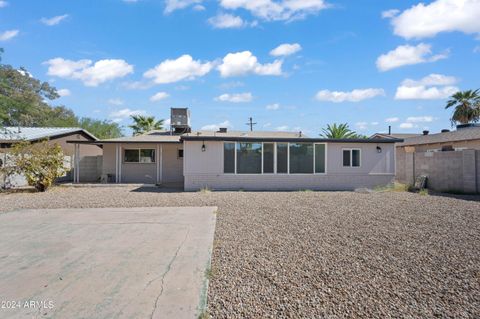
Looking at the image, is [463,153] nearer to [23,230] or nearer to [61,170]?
[23,230]

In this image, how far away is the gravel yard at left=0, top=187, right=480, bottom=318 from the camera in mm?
3438

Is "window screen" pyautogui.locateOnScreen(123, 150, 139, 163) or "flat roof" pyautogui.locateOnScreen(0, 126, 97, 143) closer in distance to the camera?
"flat roof" pyautogui.locateOnScreen(0, 126, 97, 143)

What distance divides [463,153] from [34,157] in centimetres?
1918

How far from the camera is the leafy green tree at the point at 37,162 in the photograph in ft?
46.3

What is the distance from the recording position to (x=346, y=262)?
188 inches

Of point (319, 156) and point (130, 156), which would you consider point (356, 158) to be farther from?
point (130, 156)

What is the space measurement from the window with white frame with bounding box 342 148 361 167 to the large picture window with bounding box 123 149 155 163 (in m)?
10.7

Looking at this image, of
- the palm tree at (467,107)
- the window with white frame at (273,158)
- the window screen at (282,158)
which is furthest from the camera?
the palm tree at (467,107)

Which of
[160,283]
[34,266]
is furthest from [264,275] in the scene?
[34,266]

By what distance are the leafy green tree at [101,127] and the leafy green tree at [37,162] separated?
25.5m

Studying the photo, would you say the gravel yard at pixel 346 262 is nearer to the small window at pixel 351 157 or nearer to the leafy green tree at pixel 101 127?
the small window at pixel 351 157

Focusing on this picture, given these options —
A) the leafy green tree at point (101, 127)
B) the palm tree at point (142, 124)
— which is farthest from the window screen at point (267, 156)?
the leafy green tree at point (101, 127)

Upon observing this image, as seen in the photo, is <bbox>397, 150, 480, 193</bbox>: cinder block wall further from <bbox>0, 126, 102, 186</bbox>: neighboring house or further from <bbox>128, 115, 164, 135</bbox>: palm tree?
<bbox>128, 115, 164, 135</bbox>: palm tree

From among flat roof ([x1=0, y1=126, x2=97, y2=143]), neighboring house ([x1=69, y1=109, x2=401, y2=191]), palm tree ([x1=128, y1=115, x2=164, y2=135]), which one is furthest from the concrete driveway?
palm tree ([x1=128, y1=115, x2=164, y2=135])
